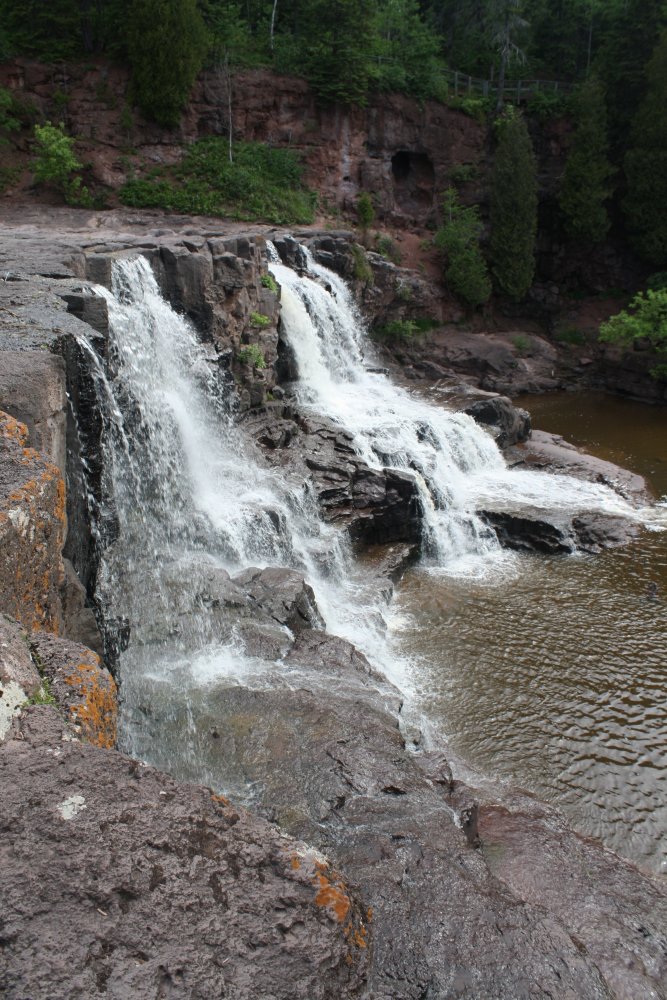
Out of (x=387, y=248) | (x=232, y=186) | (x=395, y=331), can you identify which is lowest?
(x=395, y=331)

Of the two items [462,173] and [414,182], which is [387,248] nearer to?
[414,182]

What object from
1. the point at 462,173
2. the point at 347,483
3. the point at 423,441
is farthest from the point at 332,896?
the point at 462,173

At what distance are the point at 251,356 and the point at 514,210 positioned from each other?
1394cm

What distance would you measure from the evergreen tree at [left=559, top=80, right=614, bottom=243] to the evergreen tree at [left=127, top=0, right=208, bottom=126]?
1229cm

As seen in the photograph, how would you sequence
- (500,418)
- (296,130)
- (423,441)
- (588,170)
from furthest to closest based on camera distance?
(296,130) → (588,170) → (500,418) → (423,441)

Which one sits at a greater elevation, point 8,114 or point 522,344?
point 8,114

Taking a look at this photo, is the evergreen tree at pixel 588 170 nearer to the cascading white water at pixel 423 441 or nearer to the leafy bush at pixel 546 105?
the leafy bush at pixel 546 105

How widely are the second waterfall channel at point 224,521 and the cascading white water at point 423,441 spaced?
4cm

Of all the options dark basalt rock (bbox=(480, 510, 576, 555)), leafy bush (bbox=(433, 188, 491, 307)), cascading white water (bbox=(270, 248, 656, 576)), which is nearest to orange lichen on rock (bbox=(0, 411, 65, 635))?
cascading white water (bbox=(270, 248, 656, 576))

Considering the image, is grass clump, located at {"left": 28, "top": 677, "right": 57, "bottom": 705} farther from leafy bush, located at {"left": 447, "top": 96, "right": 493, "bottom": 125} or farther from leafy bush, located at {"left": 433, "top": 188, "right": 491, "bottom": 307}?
leafy bush, located at {"left": 447, "top": 96, "right": 493, "bottom": 125}

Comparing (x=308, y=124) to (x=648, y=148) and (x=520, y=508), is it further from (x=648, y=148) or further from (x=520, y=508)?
(x=520, y=508)

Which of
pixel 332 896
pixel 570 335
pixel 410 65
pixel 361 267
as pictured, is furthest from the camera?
pixel 410 65

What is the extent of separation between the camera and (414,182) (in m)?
25.3

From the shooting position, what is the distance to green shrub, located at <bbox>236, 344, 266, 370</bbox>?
1311 centimetres
